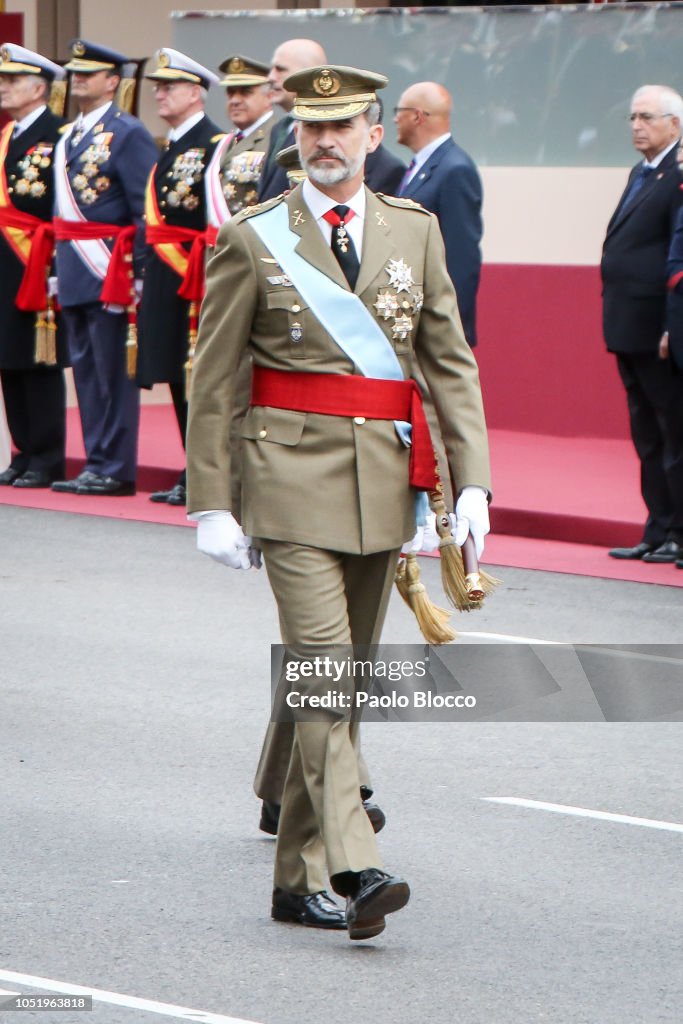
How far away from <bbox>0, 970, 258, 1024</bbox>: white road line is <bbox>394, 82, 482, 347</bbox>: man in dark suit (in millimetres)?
6881

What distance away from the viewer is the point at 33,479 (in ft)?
43.5

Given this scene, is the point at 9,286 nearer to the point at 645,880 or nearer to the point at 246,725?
the point at 246,725

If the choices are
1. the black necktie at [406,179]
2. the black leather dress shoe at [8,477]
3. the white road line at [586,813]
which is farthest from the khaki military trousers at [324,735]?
the black leather dress shoe at [8,477]

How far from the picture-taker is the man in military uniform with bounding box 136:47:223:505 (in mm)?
12258

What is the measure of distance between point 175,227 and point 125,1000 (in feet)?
26.2

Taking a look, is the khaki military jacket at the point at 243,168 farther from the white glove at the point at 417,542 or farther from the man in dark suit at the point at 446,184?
the white glove at the point at 417,542

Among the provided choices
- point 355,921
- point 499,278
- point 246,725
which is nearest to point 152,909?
point 355,921

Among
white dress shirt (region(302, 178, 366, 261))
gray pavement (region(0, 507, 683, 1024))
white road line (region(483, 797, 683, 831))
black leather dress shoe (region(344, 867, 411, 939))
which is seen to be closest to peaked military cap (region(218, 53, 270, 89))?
gray pavement (region(0, 507, 683, 1024))

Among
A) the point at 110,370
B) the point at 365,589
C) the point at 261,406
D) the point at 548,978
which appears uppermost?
the point at 261,406

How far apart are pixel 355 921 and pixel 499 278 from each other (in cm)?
997

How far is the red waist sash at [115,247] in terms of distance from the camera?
1271 centimetres

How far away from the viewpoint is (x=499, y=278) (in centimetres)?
1474

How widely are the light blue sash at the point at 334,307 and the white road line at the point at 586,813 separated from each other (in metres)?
1.72

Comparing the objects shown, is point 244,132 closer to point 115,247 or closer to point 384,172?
point 384,172
